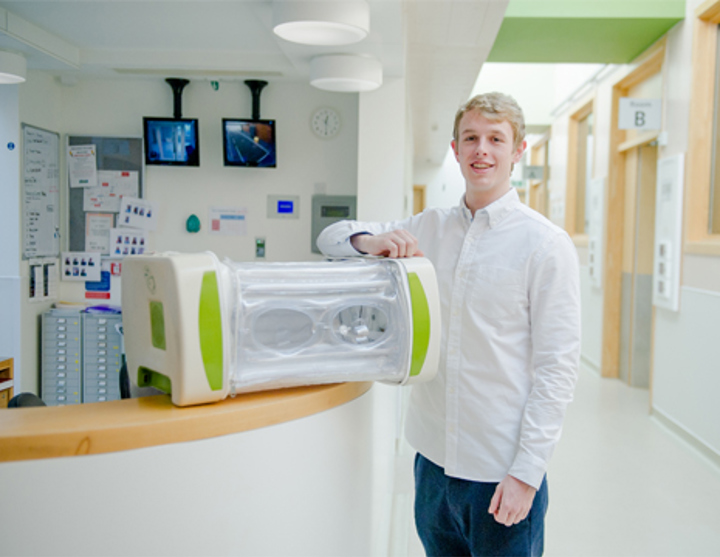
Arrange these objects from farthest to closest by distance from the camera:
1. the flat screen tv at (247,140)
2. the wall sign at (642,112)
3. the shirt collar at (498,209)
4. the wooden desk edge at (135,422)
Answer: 1. the wall sign at (642,112)
2. the flat screen tv at (247,140)
3. the shirt collar at (498,209)
4. the wooden desk edge at (135,422)

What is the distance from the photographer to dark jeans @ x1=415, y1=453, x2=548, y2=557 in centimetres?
157

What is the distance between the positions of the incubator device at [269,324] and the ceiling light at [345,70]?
2.06 m

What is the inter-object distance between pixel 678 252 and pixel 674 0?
1901mm

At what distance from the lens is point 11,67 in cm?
313

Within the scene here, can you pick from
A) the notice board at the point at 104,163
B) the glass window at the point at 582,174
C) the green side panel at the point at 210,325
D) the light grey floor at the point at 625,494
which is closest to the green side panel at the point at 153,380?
the green side panel at the point at 210,325

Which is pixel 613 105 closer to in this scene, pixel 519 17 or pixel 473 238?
pixel 519 17

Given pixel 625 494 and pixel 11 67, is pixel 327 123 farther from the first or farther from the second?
pixel 625 494

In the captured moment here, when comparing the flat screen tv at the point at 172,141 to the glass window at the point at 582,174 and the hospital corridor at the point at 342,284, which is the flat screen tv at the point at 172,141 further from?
the glass window at the point at 582,174

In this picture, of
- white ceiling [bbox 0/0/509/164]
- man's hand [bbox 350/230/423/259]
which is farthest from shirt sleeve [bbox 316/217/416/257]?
white ceiling [bbox 0/0/509/164]

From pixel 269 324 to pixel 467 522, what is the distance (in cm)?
76

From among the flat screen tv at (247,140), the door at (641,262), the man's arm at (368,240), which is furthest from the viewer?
the door at (641,262)

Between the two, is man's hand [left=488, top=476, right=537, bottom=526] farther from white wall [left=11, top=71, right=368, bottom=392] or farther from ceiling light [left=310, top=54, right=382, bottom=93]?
white wall [left=11, top=71, right=368, bottom=392]

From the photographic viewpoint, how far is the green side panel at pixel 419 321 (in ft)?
4.55

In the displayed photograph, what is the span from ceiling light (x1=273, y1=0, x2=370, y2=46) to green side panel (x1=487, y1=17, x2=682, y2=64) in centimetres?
309
